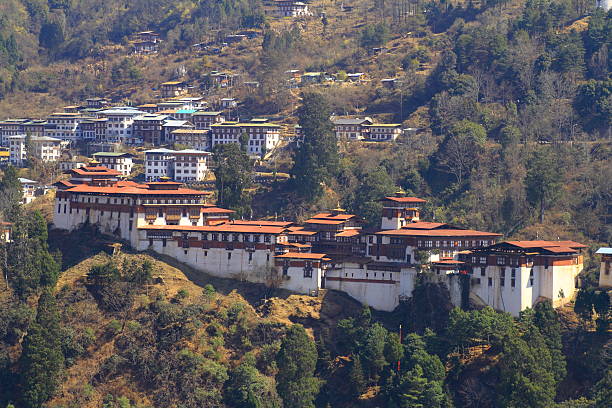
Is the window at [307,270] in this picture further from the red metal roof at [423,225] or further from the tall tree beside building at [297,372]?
the red metal roof at [423,225]

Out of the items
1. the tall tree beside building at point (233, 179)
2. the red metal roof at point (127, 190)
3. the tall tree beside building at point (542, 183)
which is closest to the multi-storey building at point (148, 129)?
the tall tree beside building at point (233, 179)

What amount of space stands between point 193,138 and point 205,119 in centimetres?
903

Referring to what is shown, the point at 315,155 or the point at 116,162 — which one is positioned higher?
the point at 315,155

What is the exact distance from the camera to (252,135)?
149000 mm

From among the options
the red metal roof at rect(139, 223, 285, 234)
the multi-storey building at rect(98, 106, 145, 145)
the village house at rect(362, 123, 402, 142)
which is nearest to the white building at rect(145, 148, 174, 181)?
the multi-storey building at rect(98, 106, 145, 145)

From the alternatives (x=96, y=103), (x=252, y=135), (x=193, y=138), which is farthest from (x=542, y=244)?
(x=96, y=103)

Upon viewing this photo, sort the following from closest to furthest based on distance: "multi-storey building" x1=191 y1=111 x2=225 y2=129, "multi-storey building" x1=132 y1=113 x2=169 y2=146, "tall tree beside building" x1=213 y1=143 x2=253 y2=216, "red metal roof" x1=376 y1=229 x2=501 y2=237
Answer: "red metal roof" x1=376 y1=229 x2=501 y2=237, "tall tree beside building" x1=213 y1=143 x2=253 y2=216, "multi-storey building" x1=132 y1=113 x2=169 y2=146, "multi-storey building" x1=191 y1=111 x2=225 y2=129

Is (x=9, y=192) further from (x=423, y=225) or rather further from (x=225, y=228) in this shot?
(x=423, y=225)

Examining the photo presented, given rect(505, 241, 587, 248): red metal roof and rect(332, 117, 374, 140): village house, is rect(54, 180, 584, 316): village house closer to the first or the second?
rect(505, 241, 587, 248): red metal roof

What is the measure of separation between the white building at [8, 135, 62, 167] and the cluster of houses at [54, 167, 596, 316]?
3389cm

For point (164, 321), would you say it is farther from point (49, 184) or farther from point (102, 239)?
point (49, 184)

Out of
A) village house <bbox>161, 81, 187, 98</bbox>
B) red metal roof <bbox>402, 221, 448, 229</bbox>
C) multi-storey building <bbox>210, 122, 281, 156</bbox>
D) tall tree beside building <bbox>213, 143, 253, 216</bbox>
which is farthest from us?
village house <bbox>161, 81, 187, 98</bbox>

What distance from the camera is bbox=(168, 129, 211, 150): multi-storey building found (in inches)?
5960

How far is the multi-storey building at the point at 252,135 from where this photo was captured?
486 feet
